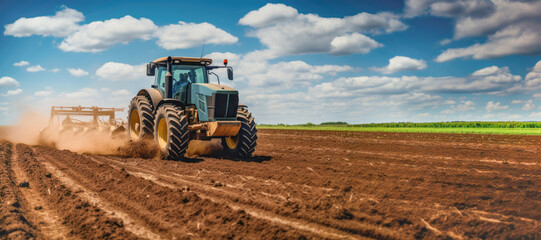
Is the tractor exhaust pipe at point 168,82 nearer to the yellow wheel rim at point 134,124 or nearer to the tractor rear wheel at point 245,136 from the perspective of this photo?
the tractor rear wheel at point 245,136

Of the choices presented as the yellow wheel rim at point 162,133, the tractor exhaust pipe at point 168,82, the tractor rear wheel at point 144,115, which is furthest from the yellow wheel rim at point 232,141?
the tractor rear wheel at point 144,115

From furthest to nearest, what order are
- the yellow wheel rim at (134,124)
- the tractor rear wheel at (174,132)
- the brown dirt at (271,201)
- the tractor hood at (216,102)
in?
the yellow wheel rim at (134,124) < the tractor hood at (216,102) < the tractor rear wheel at (174,132) < the brown dirt at (271,201)

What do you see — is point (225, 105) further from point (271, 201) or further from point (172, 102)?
point (271, 201)

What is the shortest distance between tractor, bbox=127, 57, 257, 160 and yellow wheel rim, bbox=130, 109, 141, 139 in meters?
0.28

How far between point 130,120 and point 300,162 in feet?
20.4

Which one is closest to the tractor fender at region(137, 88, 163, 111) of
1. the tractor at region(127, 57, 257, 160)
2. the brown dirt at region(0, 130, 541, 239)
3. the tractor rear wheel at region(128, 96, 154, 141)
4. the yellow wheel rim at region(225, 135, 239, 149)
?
the tractor at region(127, 57, 257, 160)

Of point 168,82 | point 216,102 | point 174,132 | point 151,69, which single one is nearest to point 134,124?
point 151,69

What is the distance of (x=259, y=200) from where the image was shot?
18.9 feet

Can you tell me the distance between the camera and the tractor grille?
10.6 metres

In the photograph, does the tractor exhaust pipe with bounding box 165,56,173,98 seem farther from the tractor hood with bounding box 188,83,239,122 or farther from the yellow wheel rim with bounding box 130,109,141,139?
the yellow wheel rim with bounding box 130,109,141,139

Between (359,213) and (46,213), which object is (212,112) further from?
(359,213)

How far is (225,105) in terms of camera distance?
10711mm

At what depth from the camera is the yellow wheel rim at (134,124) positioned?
510 inches

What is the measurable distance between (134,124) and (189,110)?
114 inches
